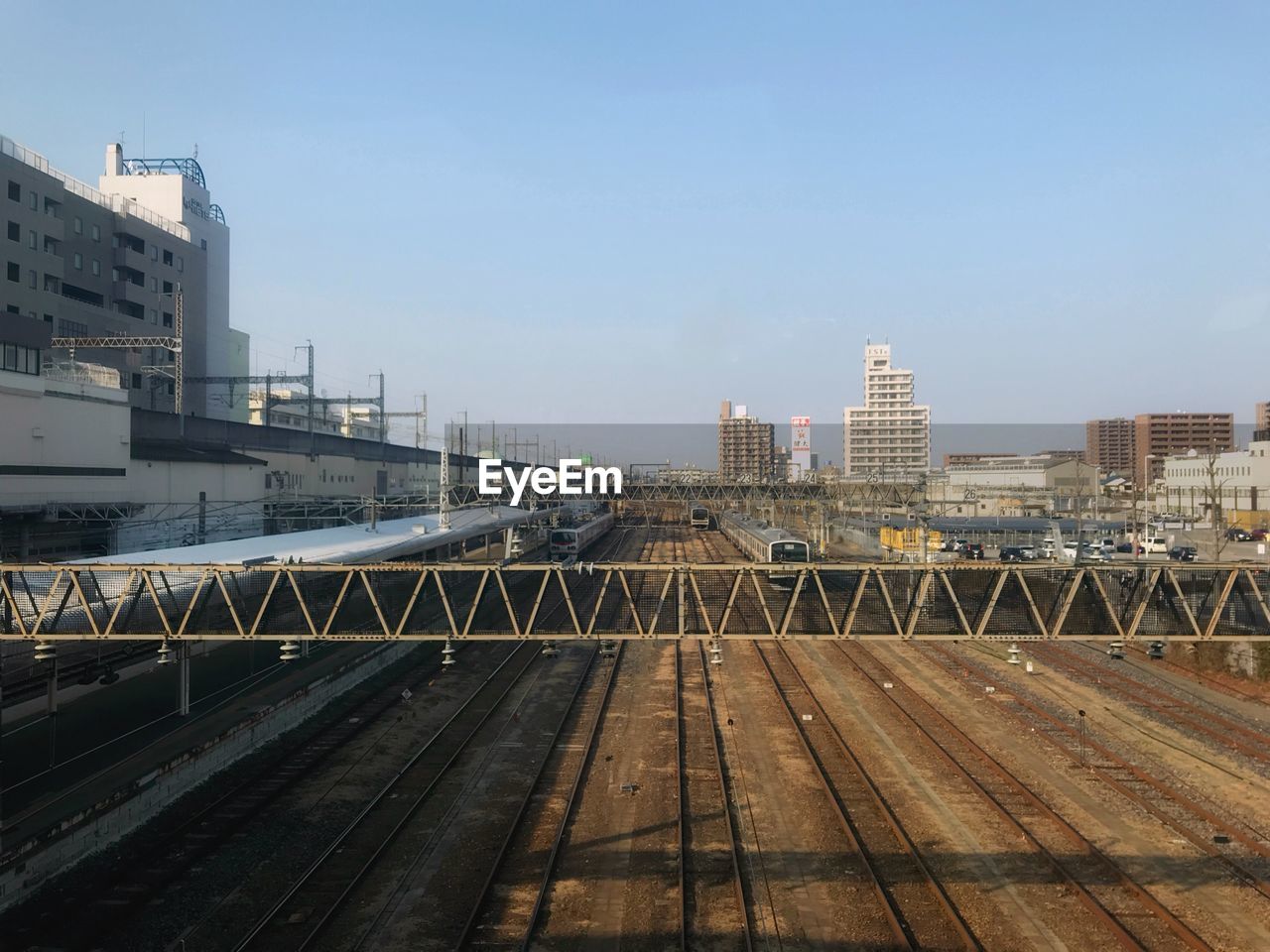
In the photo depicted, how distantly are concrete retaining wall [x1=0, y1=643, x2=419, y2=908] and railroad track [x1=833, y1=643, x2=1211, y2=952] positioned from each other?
17.3 metres

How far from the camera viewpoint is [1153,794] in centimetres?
1909

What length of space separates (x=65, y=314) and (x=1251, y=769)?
6401 centimetres

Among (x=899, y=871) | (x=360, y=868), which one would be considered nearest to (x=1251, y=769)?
(x=899, y=871)

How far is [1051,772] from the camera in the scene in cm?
2064

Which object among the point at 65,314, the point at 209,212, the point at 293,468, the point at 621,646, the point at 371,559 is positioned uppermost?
the point at 209,212

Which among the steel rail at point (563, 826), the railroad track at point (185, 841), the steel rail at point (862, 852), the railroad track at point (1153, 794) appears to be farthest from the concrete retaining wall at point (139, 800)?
the railroad track at point (1153, 794)

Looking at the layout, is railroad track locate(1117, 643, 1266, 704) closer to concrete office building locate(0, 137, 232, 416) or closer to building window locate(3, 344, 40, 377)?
building window locate(3, 344, 40, 377)

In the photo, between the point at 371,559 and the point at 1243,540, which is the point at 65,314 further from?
the point at 1243,540

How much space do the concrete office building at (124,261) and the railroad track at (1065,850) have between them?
44.4 metres

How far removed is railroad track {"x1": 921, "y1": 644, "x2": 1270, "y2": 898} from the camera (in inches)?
633

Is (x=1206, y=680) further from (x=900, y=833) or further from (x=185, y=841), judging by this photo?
(x=185, y=841)

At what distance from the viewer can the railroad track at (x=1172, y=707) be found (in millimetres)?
22406

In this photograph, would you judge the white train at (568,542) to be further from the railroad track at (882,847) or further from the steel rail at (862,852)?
the steel rail at (862,852)

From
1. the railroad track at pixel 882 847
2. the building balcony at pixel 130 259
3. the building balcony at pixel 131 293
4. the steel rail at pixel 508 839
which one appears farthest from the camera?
the building balcony at pixel 131 293
